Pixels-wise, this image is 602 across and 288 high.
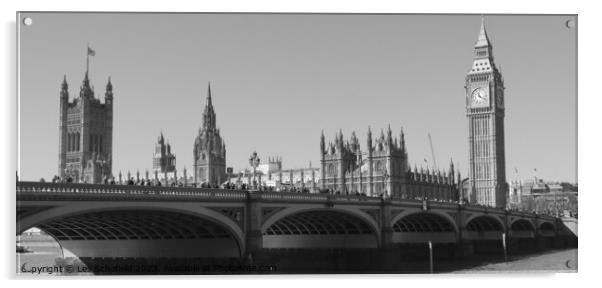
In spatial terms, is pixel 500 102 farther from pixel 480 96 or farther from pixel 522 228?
pixel 522 228

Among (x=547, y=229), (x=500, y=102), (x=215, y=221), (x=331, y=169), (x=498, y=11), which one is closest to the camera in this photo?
(x=498, y=11)

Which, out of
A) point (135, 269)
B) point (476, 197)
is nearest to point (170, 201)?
point (135, 269)

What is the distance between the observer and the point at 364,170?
8512 centimetres

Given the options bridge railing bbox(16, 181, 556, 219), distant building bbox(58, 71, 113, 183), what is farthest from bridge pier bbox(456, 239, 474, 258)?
distant building bbox(58, 71, 113, 183)

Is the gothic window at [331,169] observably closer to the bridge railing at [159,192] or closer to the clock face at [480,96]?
the clock face at [480,96]

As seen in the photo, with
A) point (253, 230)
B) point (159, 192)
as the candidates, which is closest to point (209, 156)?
point (253, 230)

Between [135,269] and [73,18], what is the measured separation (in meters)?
6.93

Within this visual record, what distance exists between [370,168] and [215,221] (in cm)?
5469

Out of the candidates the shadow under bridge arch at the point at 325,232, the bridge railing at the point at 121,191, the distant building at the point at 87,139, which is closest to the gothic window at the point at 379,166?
the distant building at the point at 87,139

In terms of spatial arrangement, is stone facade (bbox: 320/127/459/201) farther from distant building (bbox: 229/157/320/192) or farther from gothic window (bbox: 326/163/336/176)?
distant building (bbox: 229/157/320/192)

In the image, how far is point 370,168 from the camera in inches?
3307

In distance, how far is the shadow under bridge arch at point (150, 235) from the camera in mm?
29703

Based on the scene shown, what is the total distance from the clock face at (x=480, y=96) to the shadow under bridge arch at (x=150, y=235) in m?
59.1
